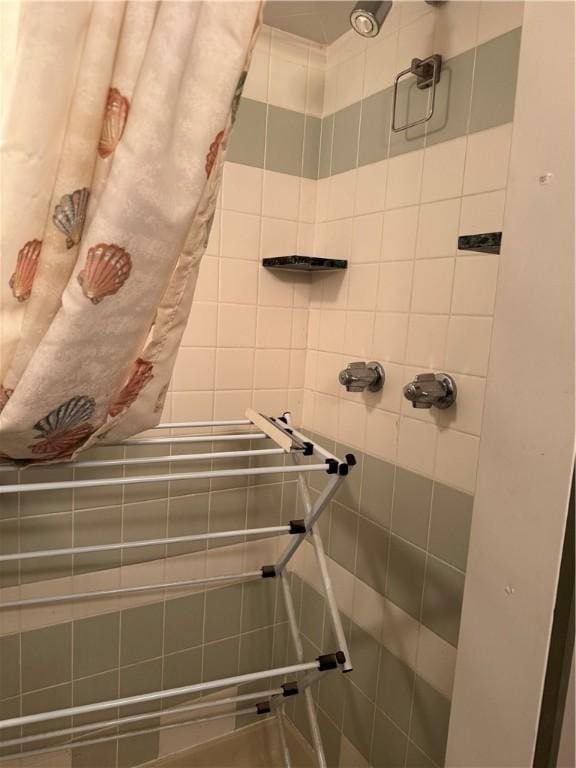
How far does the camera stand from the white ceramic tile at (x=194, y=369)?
1325 millimetres

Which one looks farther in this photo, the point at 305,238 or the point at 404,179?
the point at 305,238

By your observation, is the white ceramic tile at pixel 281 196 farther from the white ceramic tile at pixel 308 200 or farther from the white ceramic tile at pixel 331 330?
the white ceramic tile at pixel 331 330

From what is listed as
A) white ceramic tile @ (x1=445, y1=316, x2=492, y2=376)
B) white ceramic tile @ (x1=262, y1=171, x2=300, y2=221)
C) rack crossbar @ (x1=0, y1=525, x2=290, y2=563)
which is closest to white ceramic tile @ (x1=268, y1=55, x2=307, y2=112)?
white ceramic tile @ (x1=262, y1=171, x2=300, y2=221)

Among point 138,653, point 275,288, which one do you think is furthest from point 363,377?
point 138,653

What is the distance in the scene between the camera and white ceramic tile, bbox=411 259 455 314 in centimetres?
105

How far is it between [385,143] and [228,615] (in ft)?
4.35

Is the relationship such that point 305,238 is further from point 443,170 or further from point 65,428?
point 65,428

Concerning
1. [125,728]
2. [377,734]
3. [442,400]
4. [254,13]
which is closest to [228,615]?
Answer: [125,728]

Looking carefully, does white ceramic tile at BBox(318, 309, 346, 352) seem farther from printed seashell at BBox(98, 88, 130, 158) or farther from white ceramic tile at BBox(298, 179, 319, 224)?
printed seashell at BBox(98, 88, 130, 158)

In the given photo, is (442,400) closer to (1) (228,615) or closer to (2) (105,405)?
(2) (105,405)

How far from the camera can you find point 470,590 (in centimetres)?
46

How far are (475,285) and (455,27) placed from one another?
0.51m

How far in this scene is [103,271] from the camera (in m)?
0.57

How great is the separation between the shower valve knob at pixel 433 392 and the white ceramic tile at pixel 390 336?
13 cm
